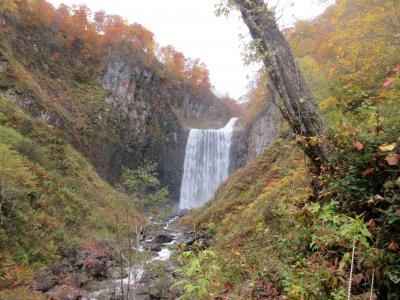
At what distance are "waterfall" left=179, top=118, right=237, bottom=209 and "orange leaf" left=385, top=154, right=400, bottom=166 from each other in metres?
33.2

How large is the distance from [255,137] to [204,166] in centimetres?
1052

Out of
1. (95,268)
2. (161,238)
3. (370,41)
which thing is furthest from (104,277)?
(370,41)

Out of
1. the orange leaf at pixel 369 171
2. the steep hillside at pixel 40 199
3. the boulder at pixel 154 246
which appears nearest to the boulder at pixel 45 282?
the steep hillside at pixel 40 199

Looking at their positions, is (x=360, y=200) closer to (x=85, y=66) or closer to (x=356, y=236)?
(x=356, y=236)

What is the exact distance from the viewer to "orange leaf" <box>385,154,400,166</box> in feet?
10.4

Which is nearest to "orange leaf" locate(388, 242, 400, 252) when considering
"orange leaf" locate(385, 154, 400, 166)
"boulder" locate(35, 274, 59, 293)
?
"orange leaf" locate(385, 154, 400, 166)

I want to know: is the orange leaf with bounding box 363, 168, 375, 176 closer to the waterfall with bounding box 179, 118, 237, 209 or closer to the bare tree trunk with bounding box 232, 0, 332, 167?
the bare tree trunk with bounding box 232, 0, 332, 167

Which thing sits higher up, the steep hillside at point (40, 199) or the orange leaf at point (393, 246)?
the orange leaf at point (393, 246)

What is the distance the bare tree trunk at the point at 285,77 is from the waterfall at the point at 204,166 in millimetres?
31639

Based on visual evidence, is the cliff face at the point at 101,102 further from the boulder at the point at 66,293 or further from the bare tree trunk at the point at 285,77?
the bare tree trunk at the point at 285,77

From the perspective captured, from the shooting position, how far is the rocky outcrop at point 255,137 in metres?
24.4

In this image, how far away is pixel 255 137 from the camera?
29125 mm

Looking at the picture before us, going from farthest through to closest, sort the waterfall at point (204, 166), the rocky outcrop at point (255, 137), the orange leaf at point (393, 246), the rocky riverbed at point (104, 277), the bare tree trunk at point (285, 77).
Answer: the waterfall at point (204, 166) → the rocky outcrop at point (255, 137) → the rocky riverbed at point (104, 277) → the bare tree trunk at point (285, 77) → the orange leaf at point (393, 246)

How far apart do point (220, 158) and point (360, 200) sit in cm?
3423
